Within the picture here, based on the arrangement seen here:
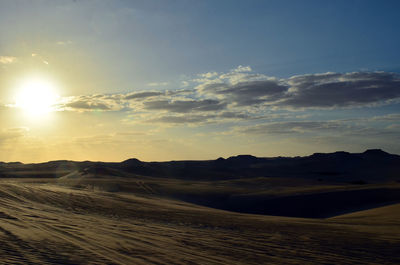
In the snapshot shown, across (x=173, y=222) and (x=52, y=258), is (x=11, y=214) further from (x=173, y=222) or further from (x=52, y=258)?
(x=52, y=258)

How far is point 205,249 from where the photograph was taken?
10.1m

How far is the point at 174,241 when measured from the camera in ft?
36.4

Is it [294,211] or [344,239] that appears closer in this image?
[344,239]

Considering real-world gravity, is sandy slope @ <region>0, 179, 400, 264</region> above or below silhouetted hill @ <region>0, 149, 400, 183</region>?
below

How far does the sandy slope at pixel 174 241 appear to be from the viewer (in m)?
→ 8.80

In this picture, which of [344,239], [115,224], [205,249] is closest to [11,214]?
[115,224]

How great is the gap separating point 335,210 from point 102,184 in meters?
22.4

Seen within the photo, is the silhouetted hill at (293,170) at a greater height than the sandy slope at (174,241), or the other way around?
the silhouetted hill at (293,170)

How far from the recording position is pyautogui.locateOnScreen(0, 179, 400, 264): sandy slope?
8797mm

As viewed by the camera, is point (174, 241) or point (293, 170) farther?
point (293, 170)

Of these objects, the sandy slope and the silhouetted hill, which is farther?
the silhouetted hill

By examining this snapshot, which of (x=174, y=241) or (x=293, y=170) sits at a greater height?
(x=293, y=170)

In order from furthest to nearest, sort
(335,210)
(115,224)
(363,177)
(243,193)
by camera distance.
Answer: (363,177) → (243,193) → (335,210) → (115,224)

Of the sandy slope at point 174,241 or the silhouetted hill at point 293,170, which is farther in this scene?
the silhouetted hill at point 293,170
